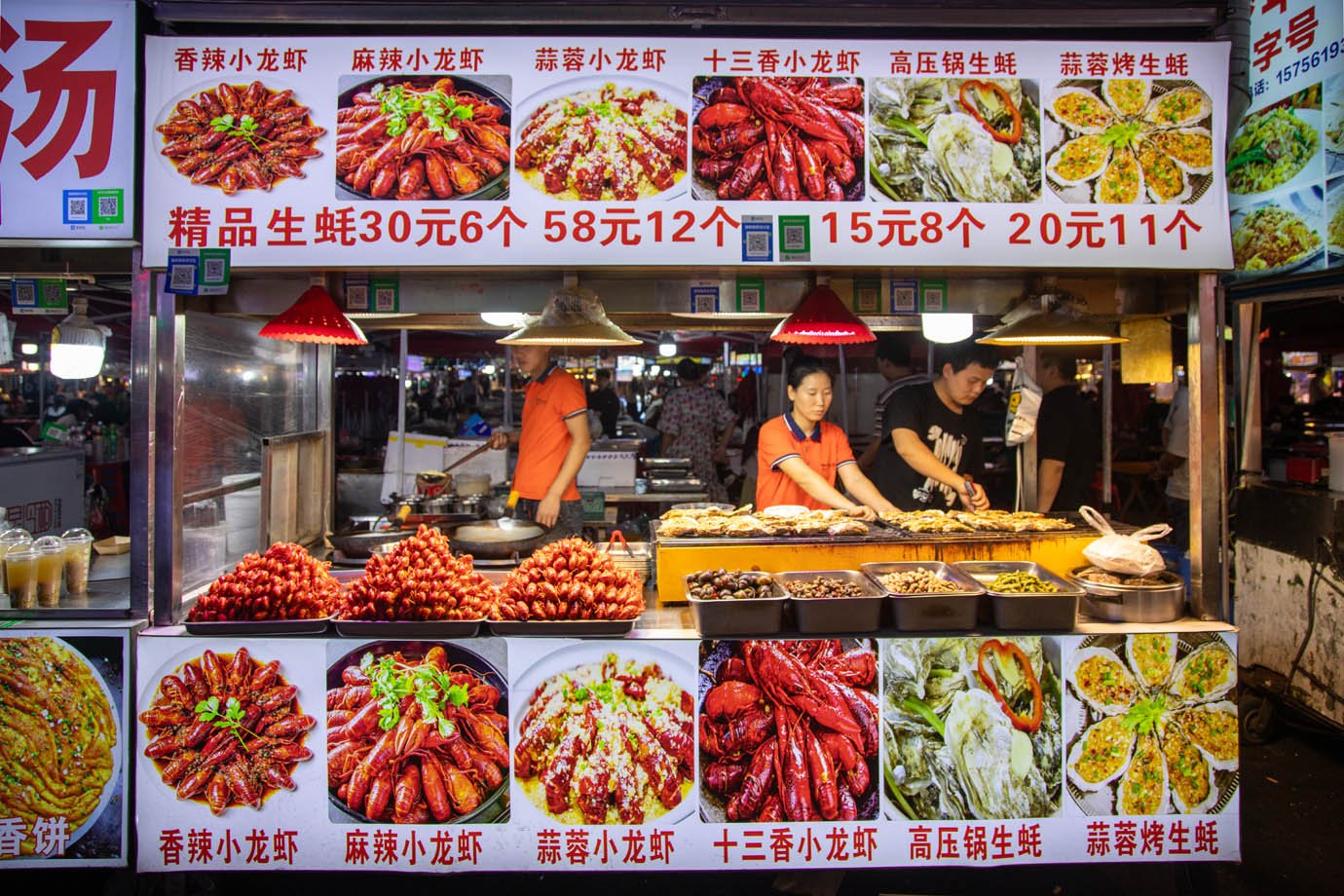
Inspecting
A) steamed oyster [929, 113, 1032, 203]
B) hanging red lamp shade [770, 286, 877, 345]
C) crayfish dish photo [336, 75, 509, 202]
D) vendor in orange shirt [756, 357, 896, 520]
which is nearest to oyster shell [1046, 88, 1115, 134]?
steamed oyster [929, 113, 1032, 203]

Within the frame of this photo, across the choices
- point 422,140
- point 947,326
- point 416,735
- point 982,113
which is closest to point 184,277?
point 422,140

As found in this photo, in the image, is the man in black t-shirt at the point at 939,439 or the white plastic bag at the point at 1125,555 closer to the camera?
the white plastic bag at the point at 1125,555

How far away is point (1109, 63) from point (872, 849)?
10.5ft

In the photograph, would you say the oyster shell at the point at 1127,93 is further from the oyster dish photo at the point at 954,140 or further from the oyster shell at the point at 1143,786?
the oyster shell at the point at 1143,786

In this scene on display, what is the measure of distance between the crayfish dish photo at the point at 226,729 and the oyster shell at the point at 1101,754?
113 inches

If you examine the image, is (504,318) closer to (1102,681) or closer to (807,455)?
(807,455)

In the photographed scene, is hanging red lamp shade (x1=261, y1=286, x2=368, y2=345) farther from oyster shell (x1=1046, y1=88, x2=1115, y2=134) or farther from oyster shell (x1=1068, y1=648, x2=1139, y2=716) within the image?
oyster shell (x1=1068, y1=648, x2=1139, y2=716)

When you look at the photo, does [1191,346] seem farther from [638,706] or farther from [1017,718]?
[638,706]

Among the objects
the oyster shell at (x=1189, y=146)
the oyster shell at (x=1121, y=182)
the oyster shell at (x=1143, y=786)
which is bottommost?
the oyster shell at (x=1143, y=786)

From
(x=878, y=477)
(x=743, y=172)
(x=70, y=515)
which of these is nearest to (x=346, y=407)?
(x=70, y=515)

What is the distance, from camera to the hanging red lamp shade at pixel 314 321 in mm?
3359

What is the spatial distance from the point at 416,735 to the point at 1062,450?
4128mm

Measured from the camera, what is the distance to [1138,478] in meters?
10.8

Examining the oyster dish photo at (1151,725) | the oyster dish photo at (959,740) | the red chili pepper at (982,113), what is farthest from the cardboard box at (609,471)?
the oyster dish photo at (1151,725)
